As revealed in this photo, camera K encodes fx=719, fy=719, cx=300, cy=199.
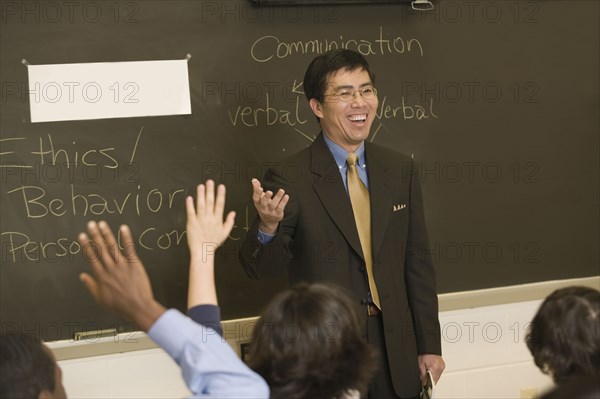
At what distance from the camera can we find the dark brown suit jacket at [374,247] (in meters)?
2.37

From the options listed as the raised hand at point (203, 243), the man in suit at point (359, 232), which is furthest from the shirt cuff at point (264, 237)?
the raised hand at point (203, 243)

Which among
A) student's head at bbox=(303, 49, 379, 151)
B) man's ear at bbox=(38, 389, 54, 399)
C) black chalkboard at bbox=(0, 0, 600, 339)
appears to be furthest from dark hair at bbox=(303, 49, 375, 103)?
man's ear at bbox=(38, 389, 54, 399)

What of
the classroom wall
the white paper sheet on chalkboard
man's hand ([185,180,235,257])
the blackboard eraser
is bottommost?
the classroom wall

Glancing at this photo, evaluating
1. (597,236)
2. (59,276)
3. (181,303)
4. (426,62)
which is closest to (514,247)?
(597,236)

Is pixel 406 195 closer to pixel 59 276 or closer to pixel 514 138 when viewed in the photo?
pixel 514 138

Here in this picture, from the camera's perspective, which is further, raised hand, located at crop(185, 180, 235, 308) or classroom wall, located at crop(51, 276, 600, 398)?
classroom wall, located at crop(51, 276, 600, 398)

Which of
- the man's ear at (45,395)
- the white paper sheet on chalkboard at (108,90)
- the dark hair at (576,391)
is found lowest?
the man's ear at (45,395)

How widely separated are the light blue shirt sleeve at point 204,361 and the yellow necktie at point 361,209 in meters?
1.12

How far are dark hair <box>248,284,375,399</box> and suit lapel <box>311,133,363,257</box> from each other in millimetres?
860

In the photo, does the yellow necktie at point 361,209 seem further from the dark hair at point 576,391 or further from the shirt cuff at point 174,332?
the dark hair at point 576,391

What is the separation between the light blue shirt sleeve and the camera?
1294mm

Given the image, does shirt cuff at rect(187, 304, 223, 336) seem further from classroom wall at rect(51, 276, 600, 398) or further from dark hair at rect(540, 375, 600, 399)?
classroom wall at rect(51, 276, 600, 398)

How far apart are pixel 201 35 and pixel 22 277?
1.11m

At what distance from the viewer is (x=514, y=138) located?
324cm
